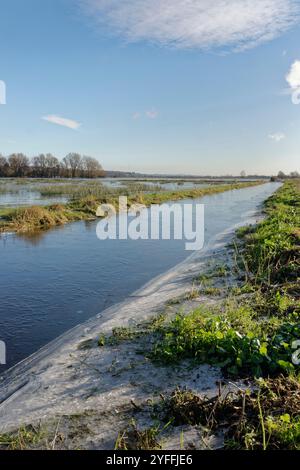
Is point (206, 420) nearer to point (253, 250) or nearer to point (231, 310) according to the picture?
point (231, 310)

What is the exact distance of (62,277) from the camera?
38.4 feet

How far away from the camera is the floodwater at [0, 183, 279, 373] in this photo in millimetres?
7953

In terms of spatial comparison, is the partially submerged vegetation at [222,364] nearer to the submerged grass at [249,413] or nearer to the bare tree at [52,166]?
the submerged grass at [249,413]

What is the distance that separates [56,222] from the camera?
23.0 metres

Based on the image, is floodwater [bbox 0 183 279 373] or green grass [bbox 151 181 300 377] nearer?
green grass [bbox 151 181 300 377]

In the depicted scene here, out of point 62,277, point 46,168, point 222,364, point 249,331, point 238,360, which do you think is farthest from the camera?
point 46,168

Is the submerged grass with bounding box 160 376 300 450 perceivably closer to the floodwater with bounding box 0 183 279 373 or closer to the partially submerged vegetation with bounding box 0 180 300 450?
the partially submerged vegetation with bounding box 0 180 300 450

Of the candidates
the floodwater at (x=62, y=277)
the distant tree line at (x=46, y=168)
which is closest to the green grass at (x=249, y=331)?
the floodwater at (x=62, y=277)

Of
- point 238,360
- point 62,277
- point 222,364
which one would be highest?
point 238,360

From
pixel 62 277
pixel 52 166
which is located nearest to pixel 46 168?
pixel 52 166

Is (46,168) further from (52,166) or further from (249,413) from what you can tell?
(249,413)

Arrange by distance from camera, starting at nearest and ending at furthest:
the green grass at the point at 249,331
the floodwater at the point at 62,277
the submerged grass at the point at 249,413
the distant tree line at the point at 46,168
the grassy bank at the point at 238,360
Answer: the submerged grass at the point at 249,413, the grassy bank at the point at 238,360, the green grass at the point at 249,331, the floodwater at the point at 62,277, the distant tree line at the point at 46,168

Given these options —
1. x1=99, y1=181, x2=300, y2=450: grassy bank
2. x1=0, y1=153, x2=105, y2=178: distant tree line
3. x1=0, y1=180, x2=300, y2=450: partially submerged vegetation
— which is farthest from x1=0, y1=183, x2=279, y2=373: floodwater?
x1=0, y1=153, x2=105, y2=178: distant tree line

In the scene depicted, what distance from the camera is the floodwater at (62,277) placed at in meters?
7.95
